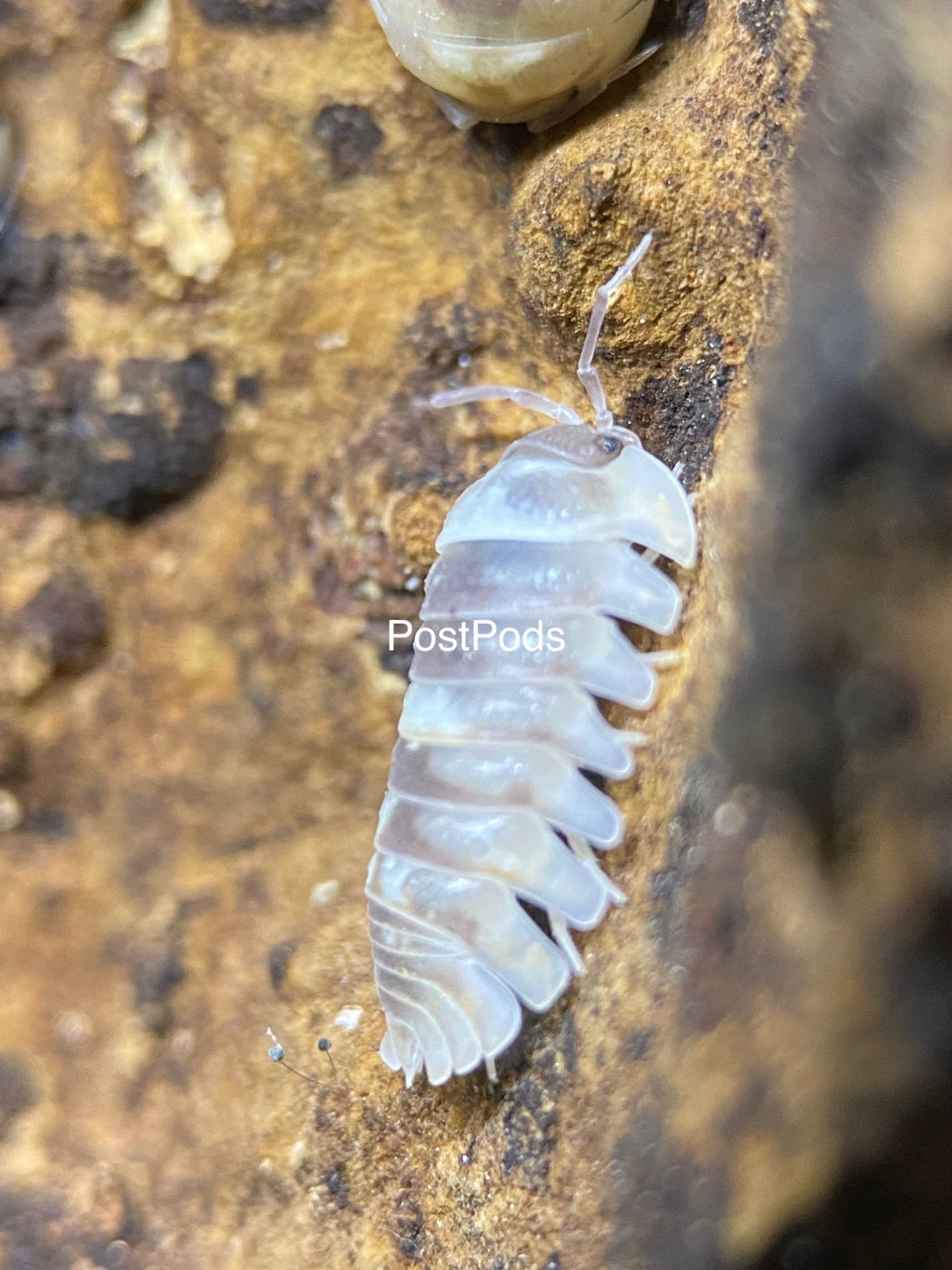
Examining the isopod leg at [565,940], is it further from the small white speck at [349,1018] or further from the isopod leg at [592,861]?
the small white speck at [349,1018]

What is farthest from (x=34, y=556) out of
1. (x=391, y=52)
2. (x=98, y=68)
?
(x=391, y=52)

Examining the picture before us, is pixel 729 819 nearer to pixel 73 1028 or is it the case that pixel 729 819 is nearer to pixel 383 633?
pixel 383 633

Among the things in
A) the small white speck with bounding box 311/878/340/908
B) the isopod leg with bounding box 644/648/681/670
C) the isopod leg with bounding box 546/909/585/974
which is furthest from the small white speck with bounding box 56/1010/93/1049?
the isopod leg with bounding box 644/648/681/670

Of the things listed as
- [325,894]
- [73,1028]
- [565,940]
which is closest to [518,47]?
[565,940]

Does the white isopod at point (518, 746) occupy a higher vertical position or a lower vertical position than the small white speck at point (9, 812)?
higher

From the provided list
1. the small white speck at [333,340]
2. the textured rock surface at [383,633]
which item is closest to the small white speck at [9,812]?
the textured rock surface at [383,633]
